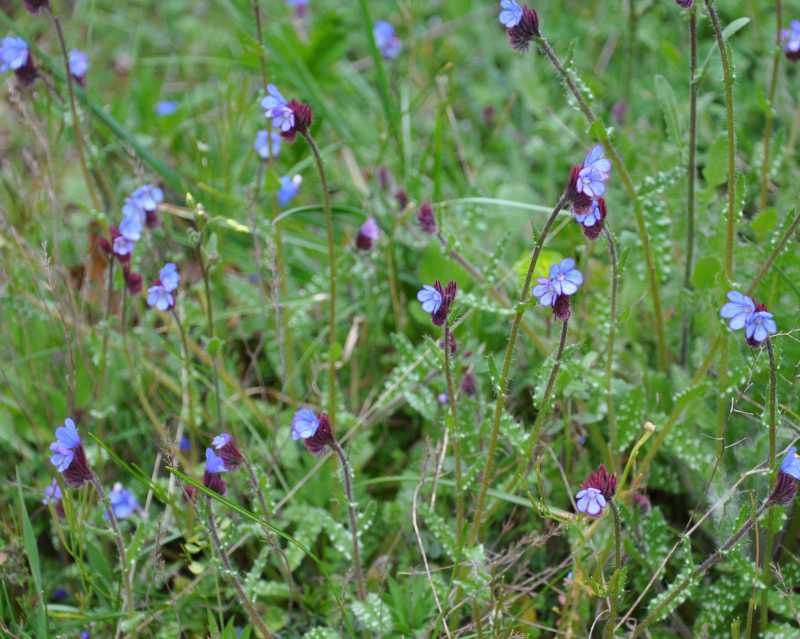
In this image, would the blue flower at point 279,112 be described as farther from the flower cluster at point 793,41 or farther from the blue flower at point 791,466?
the flower cluster at point 793,41

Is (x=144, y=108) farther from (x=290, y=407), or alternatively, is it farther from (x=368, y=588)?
(x=368, y=588)

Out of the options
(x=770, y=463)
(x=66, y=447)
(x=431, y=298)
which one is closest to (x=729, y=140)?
(x=770, y=463)

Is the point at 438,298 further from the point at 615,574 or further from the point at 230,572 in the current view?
the point at 230,572

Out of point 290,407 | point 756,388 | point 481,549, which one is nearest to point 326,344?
point 290,407

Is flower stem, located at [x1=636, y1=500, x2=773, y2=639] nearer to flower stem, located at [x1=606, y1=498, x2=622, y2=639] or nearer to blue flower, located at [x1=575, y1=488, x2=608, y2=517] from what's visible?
flower stem, located at [x1=606, y1=498, x2=622, y2=639]

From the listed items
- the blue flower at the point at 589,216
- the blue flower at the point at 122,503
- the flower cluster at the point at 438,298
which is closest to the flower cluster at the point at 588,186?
the blue flower at the point at 589,216

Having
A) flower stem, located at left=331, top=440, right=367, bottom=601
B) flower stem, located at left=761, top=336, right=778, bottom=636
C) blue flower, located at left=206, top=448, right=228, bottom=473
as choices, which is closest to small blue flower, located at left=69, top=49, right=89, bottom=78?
blue flower, located at left=206, top=448, right=228, bottom=473
